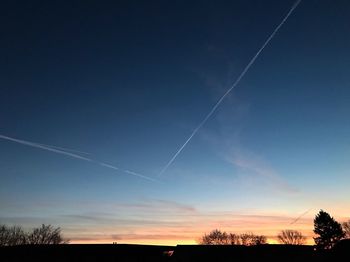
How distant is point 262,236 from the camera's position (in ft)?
345

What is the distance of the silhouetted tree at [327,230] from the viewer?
78.0 metres

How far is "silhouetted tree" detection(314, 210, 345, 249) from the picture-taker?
77975mm
